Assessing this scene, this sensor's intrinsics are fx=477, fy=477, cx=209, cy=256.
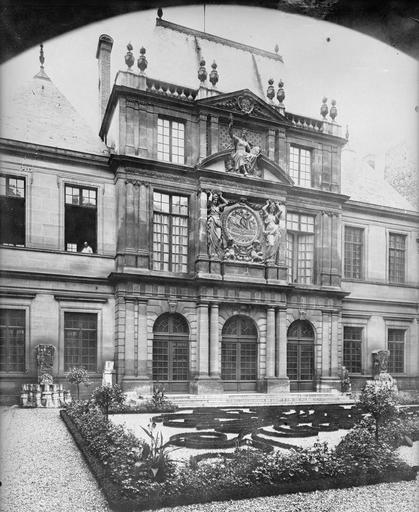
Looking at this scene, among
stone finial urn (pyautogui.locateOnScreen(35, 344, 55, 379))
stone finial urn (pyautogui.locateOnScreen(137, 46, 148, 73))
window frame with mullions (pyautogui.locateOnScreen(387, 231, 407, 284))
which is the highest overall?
stone finial urn (pyautogui.locateOnScreen(137, 46, 148, 73))

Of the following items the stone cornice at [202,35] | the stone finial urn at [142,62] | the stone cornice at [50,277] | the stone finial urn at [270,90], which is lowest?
the stone cornice at [50,277]

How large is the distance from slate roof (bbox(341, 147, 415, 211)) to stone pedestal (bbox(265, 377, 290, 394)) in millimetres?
8077

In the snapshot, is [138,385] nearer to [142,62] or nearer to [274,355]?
[274,355]

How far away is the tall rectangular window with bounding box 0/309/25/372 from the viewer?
→ 16.0 m

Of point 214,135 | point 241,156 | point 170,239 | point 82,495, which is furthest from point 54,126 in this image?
point 82,495

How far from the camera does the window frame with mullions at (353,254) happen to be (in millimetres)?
19406

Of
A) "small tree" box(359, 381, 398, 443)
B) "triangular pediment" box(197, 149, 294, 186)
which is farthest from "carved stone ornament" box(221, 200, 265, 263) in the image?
"small tree" box(359, 381, 398, 443)

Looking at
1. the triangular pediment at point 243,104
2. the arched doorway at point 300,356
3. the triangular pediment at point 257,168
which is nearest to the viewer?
the triangular pediment at point 243,104

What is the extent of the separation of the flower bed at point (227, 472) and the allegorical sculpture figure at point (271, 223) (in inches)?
425

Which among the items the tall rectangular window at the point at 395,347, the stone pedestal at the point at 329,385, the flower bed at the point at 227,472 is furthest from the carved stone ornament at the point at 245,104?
the flower bed at the point at 227,472

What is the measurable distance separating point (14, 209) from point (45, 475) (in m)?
11.4

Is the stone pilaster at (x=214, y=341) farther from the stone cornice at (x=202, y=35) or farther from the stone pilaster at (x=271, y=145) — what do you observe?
the stone cornice at (x=202, y=35)

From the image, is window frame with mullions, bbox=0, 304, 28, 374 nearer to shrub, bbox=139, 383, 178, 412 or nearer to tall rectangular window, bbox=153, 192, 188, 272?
shrub, bbox=139, 383, 178, 412

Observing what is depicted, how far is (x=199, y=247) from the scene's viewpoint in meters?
18.6
